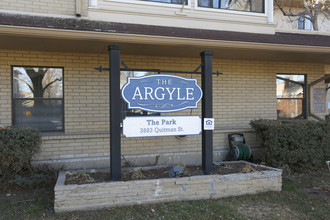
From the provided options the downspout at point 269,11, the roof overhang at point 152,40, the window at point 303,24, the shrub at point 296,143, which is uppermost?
the window at point 303,24

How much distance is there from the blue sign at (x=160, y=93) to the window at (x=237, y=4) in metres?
2.98

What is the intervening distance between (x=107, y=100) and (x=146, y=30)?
201 centimetres

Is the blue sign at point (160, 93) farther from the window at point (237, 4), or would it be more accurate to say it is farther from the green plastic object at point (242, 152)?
the window at point (237, 4)

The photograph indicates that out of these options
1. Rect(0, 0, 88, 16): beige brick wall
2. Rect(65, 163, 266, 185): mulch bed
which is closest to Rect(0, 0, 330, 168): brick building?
Rect(0, 0, 88, 16): beige brick wall

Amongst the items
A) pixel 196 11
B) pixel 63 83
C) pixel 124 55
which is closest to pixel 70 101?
pixel 63 83

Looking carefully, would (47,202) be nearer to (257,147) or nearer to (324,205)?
(324,205)

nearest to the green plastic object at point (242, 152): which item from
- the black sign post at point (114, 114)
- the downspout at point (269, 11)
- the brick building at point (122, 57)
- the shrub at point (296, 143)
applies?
the brick building at point (122, 57)

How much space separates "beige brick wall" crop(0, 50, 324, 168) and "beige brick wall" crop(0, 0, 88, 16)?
93cm

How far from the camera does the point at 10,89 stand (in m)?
6.17

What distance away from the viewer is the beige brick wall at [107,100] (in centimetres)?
635

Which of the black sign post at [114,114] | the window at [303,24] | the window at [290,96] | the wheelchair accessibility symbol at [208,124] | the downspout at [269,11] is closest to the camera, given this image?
the black sign post at [114,114]

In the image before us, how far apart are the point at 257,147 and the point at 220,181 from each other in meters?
3.45

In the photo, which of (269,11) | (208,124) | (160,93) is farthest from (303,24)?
(160,93)

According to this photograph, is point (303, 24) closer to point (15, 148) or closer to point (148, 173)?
point (148, 173)
